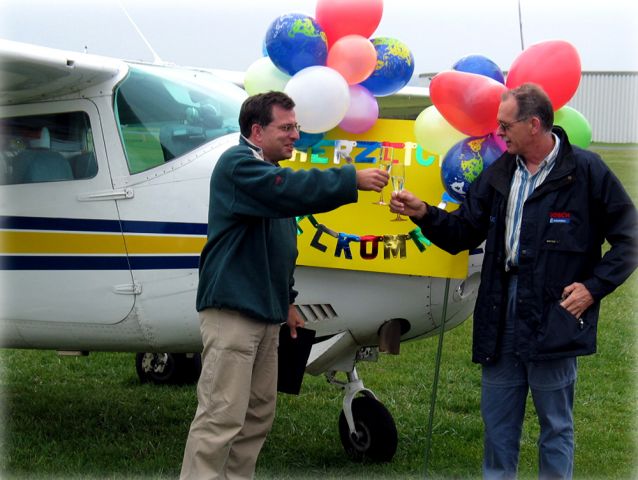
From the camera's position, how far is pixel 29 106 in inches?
209

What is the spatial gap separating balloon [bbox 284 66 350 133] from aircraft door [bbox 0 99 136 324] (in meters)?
1.20

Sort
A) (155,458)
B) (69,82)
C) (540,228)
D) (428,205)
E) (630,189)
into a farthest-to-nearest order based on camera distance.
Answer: (630,189) → (155,458) → (69,82) → (428,205) → (540,228)

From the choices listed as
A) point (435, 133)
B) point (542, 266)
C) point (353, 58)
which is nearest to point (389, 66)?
point (353, 58)

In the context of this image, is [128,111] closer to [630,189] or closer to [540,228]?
[540,228]

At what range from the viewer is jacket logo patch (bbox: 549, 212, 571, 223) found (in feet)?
12.7

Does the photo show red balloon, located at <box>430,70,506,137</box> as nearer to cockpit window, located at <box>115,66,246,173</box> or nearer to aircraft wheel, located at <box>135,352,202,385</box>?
cockpit window, located at <box>115,66,246,173</box>

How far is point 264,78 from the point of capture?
461 centimetres

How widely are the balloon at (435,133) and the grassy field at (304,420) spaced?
190 centimetres

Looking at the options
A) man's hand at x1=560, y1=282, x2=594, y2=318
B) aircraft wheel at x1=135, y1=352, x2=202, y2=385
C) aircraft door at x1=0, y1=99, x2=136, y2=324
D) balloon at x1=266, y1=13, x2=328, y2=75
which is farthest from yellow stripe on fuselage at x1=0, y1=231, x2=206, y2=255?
aircraft wheel at x1=135, y1=352, x2=202, y2=385

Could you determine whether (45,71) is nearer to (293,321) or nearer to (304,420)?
(293,321)

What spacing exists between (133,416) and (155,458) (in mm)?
1074

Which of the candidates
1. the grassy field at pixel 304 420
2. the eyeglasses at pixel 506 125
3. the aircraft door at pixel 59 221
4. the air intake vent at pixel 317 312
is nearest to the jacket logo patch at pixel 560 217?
the eyeglasses at pixel 506 125

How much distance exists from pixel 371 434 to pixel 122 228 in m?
1.83

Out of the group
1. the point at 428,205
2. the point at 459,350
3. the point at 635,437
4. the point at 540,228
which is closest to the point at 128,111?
the point at 428,205
